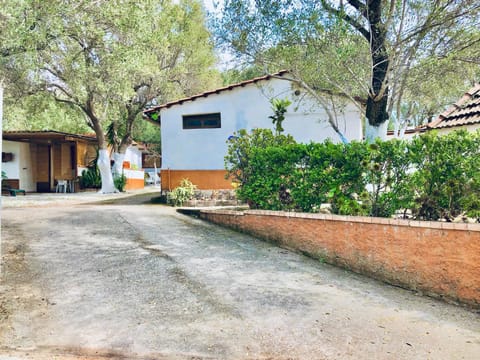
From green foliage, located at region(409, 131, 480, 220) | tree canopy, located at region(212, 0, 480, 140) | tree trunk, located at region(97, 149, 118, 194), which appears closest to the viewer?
green foliage, located at region(409, 131, 480, 220)

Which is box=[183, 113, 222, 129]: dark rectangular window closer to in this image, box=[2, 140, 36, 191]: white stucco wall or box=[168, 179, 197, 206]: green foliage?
box=[168, 179, 197, 206]: green foliage

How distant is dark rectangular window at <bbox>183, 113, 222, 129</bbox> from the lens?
13914 millimetres

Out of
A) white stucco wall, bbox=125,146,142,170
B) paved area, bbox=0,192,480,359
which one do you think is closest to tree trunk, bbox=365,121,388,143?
paved area, bbox=0,192,480,359

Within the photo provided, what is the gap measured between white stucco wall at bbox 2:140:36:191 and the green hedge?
1642cm

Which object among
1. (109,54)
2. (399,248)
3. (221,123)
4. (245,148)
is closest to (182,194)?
(221,123)

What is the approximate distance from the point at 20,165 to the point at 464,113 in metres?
21.1

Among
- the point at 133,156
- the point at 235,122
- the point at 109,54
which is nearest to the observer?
the point at 109,54

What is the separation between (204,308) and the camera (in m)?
4.09

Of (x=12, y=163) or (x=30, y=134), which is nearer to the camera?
(x=30, y=134)

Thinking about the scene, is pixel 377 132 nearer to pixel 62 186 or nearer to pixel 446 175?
pixel 446 175

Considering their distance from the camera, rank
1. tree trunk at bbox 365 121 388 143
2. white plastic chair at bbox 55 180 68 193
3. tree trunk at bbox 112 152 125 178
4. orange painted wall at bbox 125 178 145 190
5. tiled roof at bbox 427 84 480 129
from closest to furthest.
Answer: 1. tree trunk at bbox 365 121 388 143
2. tiled roof at bbox 427 84 480 129
3. white plastic chair at bbox 55 180 68 193
4. tree trunk at bbox 112 152 125 178
5. orange painted wall at bbox 125 178 145 190

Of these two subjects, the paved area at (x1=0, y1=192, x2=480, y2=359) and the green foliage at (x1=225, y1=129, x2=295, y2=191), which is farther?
the green foliage at (x1=225, y1=129, x2=295, y2=191)

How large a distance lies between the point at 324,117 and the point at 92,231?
9398 millimetres

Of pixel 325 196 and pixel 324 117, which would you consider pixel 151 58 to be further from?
pixel 325 196
